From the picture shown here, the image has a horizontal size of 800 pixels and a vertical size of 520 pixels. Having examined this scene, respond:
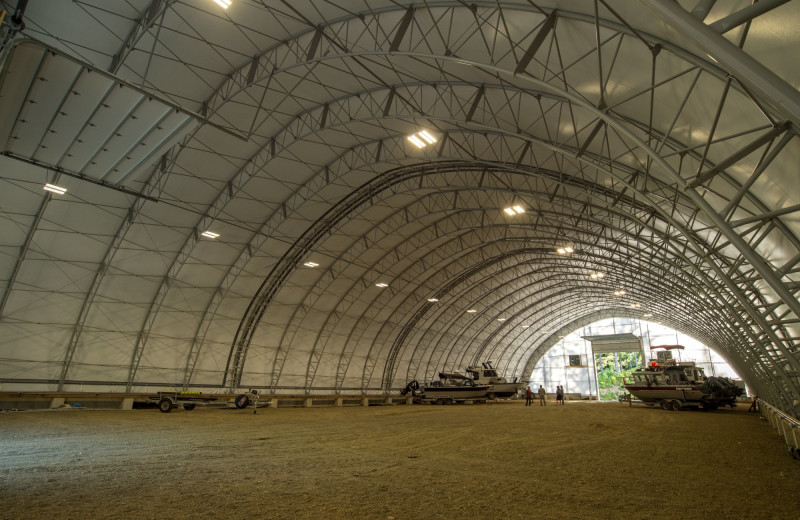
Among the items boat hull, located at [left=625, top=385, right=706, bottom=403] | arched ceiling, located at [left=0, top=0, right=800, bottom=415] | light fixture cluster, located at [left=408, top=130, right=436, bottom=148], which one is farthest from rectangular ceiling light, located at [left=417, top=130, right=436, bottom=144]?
boat hull, located at [left=625, top=385, right=706, bottom=403]

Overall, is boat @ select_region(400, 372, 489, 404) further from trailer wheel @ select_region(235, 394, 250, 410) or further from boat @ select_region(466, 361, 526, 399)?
trailer wheel @ select_region(235, 394, 250, 410)

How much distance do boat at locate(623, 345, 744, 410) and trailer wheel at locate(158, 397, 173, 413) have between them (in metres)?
29.0

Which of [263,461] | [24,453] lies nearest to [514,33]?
[263,461]

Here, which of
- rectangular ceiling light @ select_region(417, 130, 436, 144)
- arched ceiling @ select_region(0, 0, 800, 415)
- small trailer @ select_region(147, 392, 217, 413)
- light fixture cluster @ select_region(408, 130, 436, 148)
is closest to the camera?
arched ceiling @ select_region(0, 0, 800, 415)

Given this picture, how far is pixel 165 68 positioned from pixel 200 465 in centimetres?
1459

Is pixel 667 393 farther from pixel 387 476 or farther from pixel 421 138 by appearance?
pixel 387 476

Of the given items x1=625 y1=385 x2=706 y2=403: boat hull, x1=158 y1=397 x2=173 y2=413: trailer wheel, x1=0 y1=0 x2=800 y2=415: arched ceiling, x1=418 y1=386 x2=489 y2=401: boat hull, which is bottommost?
x1=158 y1=397 x2=173 y2=413: trailer wheel

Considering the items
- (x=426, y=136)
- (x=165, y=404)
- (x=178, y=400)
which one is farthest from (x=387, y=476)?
(x=178, y=400)

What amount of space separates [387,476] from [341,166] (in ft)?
58.4

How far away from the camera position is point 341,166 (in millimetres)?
22484

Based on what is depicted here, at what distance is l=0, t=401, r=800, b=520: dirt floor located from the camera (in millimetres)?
5375

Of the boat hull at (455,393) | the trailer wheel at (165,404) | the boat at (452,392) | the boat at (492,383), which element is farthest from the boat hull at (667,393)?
the trailer wheel at (165,404)

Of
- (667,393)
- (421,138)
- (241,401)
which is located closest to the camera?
(421,138)

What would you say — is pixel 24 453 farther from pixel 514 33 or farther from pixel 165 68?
pixel 514 33
